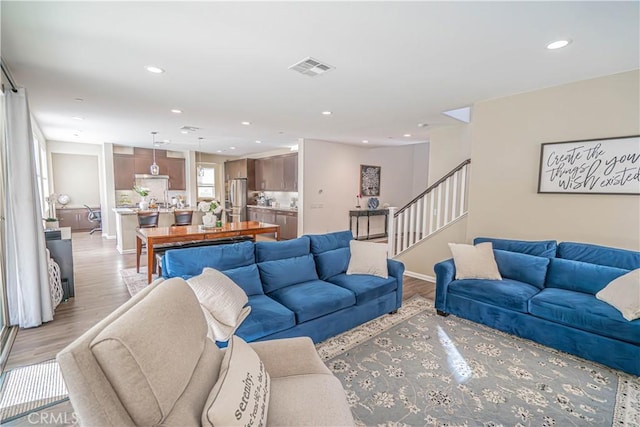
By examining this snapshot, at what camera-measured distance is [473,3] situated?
1.81 meters

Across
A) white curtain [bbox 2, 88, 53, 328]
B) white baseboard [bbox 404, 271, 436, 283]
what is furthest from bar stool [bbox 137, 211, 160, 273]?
white baseboard [bbox 404, 271, 436, 283]

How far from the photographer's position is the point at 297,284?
307 cm

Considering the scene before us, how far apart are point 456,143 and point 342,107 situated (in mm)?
2482

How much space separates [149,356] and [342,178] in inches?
274

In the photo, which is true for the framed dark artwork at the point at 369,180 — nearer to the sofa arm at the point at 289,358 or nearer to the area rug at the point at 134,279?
the area rug at the point at 134,279

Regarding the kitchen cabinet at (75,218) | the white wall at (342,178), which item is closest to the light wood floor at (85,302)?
the kitchen cabinet at (75,218)

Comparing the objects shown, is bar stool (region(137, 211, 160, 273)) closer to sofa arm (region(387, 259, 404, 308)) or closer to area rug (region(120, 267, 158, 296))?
area rug (region(120, 267, 158, 296))

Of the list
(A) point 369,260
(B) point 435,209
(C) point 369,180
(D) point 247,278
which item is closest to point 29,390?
(D) point 247,278

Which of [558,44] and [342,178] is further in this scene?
[342,178]

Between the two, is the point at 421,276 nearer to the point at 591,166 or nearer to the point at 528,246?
the point at 528,246

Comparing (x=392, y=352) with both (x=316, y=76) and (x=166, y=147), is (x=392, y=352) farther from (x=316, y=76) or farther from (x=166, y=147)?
→ (x=166, y=147)

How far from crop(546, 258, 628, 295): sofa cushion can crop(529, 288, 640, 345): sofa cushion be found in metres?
0.07

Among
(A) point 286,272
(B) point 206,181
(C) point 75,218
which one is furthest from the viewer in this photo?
(B) point 206,181

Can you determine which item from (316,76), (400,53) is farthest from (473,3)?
(316,76)
